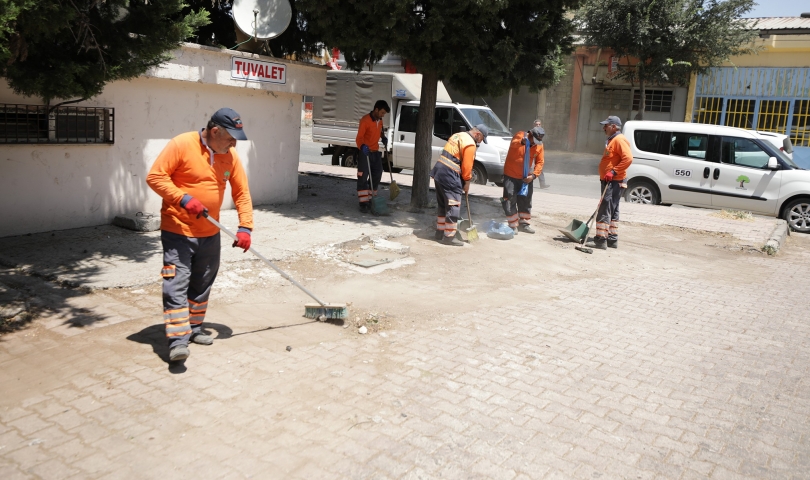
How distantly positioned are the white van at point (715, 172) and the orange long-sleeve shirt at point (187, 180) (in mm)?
10781

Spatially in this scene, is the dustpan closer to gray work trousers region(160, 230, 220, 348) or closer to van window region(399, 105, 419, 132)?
gray work trousers region(160, 230, 220, 348)

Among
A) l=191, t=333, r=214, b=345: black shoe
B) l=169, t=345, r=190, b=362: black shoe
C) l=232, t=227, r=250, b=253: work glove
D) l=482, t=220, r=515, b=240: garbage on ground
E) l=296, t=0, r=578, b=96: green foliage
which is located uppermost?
l=296, t=0, r=578, b=96: green foliage

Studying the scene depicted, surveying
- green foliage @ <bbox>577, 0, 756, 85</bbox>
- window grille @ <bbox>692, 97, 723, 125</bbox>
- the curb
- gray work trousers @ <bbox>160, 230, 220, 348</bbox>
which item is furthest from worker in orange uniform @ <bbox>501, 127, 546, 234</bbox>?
window grille @ <bbox>692, 97, 723, 125</bbox>

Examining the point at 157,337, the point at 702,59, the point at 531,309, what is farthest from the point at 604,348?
the point at 702,59

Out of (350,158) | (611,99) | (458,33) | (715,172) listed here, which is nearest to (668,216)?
(715,172)

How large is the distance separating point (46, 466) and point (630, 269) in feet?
23.2

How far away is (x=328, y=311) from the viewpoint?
5.59 m

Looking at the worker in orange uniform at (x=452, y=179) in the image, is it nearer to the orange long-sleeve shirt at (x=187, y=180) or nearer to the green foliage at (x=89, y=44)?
the green foliage at (x=89, y=44)

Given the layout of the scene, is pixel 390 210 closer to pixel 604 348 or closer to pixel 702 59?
pixel 604 348

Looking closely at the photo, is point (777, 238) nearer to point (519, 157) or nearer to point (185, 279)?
point (519, 157)

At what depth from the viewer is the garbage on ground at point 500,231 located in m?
9.56

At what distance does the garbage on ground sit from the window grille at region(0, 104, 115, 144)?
17.1 feet

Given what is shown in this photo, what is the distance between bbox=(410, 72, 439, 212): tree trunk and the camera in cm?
1062

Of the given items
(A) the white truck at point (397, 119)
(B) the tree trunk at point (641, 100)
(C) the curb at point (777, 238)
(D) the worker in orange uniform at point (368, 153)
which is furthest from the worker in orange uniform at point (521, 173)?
(B) the tree trunk at point (641, 100)
